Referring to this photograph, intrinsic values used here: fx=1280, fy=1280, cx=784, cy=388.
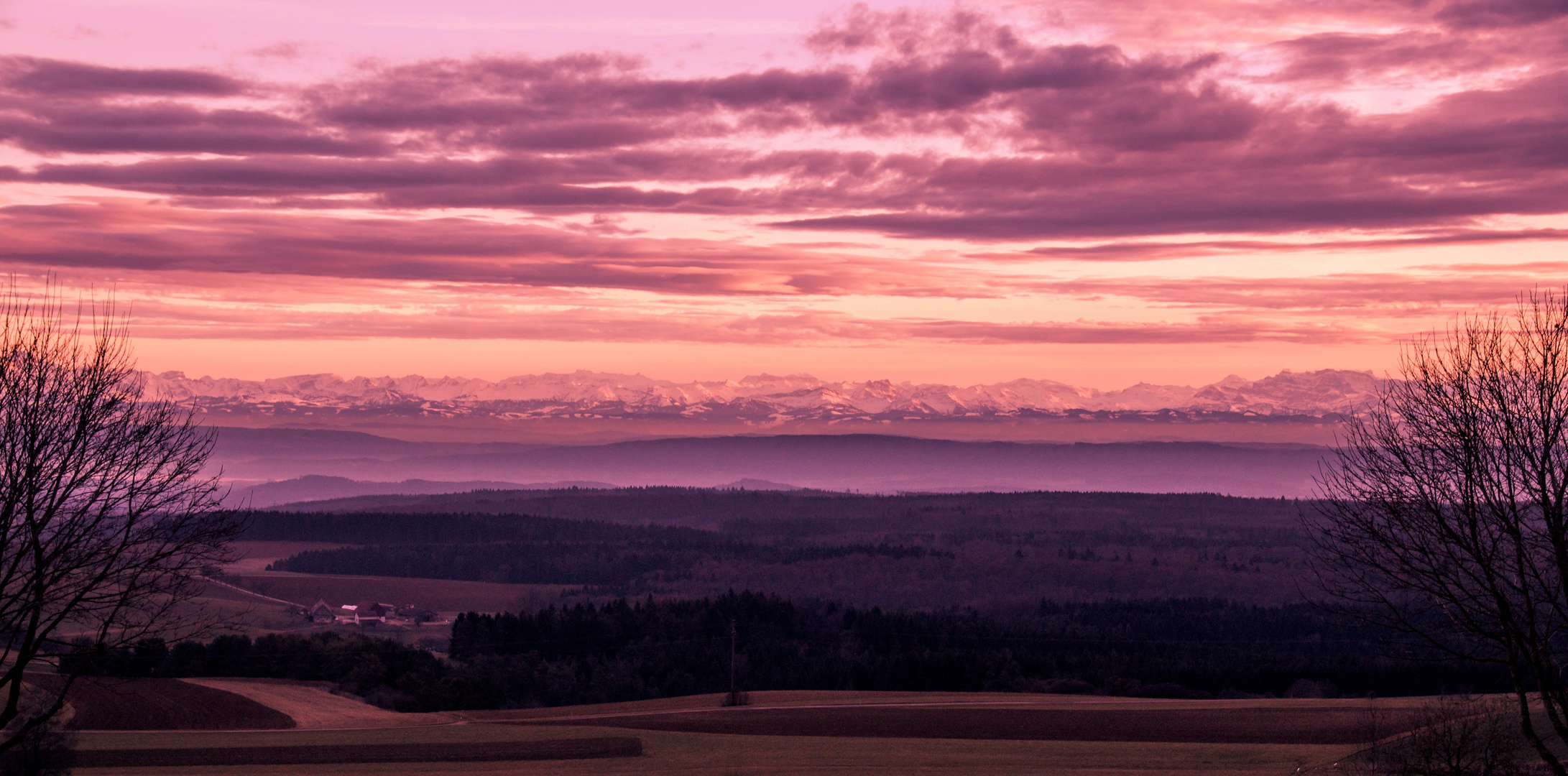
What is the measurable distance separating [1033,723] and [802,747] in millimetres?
15896

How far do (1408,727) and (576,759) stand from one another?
35.2 meters

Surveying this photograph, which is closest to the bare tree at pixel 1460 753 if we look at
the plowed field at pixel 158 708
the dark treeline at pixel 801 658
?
the dark treeline at pixel 801 658

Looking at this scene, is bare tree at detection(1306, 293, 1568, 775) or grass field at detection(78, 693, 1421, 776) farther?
grass field at detection(78, 693, 1421, 776)

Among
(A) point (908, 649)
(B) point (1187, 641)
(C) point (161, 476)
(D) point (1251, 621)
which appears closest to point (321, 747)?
(C) point (161, 476)

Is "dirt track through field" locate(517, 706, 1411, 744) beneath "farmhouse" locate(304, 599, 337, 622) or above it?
above

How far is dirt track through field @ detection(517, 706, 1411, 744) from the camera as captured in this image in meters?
62.2

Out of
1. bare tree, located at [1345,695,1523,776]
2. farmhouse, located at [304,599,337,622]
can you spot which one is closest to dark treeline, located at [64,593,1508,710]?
bare tree, located at [1345,695,1523,776]

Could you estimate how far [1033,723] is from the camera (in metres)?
68.8

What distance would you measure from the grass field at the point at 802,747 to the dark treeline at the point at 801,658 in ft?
52.4

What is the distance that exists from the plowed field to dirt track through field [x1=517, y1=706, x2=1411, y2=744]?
45.8ft

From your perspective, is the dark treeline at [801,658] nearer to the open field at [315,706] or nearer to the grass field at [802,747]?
the open field at [315,706]

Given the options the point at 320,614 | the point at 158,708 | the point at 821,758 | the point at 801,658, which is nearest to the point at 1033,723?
the point at 821,758

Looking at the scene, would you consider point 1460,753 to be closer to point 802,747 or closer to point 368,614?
point 802,747

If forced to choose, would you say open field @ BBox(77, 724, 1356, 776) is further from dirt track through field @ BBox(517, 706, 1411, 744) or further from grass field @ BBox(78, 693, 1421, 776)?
dirt track through field @ BBox(517, 706, 1411, 744)
